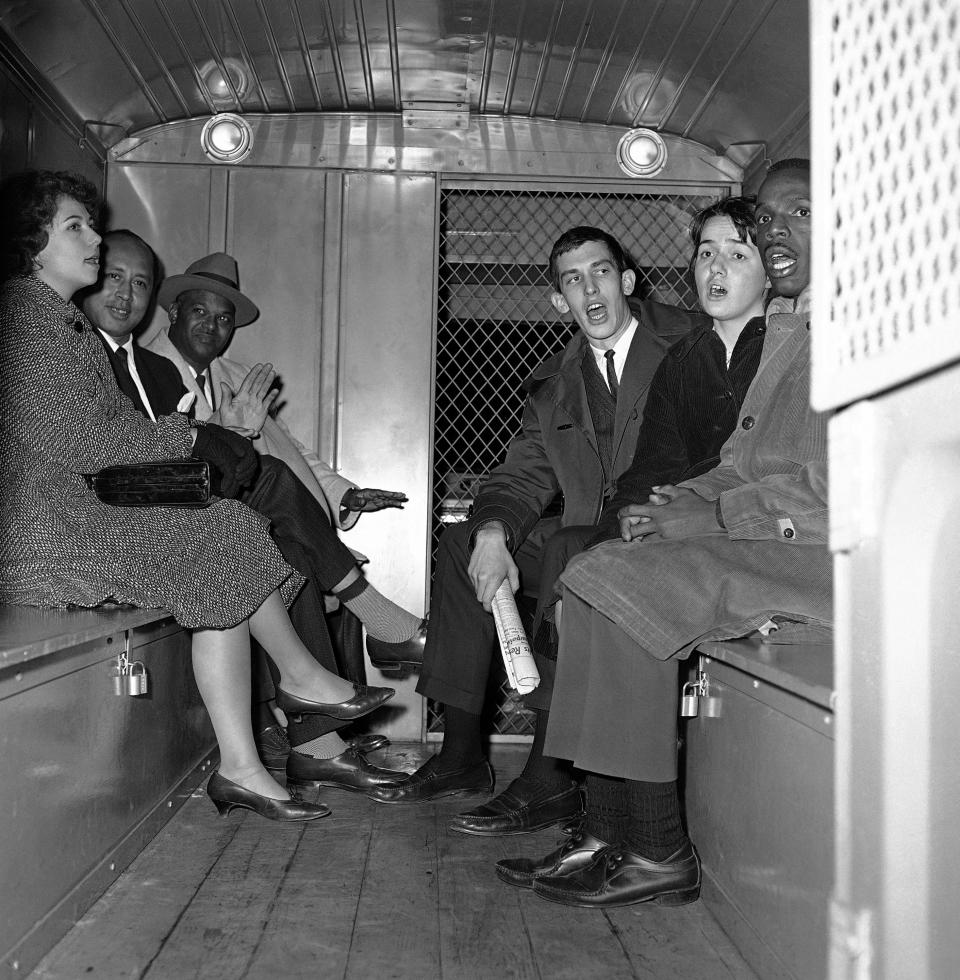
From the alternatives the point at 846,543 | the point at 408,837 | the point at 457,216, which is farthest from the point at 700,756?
the point at 457,216

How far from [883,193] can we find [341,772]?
2.26m

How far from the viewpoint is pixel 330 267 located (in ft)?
12.1

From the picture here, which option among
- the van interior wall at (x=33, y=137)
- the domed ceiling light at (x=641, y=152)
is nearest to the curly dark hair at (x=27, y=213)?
the van interior wall at (x=33, y=137)

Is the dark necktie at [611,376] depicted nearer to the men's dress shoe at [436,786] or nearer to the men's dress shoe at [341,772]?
the men's dress shoe at [436,786]

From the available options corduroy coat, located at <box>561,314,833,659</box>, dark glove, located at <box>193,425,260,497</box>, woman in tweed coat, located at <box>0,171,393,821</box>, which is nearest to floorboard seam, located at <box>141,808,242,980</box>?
woman in tweed coat, located at <box>0,171,393,821</box>

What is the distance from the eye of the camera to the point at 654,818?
1.97 m

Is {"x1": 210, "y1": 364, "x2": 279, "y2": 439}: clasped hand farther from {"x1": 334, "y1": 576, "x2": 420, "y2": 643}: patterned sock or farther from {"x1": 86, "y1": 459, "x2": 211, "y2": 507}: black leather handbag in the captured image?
{"x1": 86, "y1": 459, "x2": 211, "y2": 507}: black leather handbag

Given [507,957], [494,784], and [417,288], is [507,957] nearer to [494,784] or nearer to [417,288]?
[494,784]

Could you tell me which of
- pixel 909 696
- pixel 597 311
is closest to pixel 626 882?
pixel 909 696

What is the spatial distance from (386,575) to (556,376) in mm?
966

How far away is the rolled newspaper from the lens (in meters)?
2.38

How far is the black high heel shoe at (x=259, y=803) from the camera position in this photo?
248 cm

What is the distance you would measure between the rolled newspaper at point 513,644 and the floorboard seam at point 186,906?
71 cm

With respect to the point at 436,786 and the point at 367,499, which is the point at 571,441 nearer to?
the point at 367,499
